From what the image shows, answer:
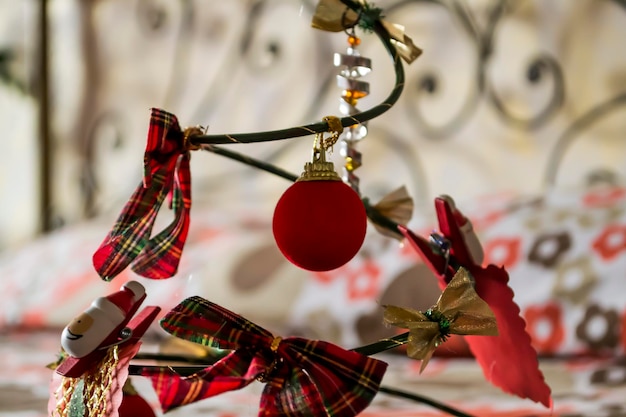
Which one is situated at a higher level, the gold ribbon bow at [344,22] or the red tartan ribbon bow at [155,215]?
the gold ribbon bow at [344,22]

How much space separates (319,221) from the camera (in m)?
0.41

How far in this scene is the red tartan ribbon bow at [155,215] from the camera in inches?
18.7

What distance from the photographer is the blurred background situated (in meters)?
1.38

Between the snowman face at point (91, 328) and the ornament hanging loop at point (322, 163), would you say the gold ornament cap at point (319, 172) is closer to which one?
the ornament hanging loop at point (322, 163)

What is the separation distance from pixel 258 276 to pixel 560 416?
26.2 inches

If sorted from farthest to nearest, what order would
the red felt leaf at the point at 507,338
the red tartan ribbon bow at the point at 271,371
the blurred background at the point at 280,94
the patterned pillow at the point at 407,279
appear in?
the blurred background at the point at 280,94 → the patterned pillow at the point at 407,279 → the red felt leaf at the point at 507,338 → the red tartan ribbon bow at the point at 271,371

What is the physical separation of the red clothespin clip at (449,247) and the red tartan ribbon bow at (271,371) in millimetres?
147

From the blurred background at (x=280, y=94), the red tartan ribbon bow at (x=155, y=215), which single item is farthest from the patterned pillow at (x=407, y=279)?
the red tartan ribbon bow at (x=155, y=215)

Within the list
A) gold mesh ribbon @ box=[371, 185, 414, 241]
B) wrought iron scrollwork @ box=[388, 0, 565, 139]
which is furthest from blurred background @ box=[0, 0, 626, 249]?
gold mesh ribbon @ box=[371, 185, 414, 241]

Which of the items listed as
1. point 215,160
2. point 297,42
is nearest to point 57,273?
point 215,160

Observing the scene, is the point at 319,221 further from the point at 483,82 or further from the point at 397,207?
the point at 483,82

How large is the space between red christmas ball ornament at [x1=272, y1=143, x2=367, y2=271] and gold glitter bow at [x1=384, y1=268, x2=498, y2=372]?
0.15 ft

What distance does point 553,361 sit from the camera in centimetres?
99

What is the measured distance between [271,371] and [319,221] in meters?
0.10
